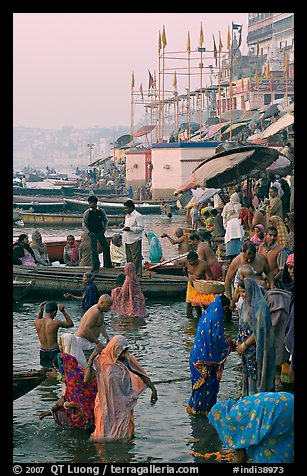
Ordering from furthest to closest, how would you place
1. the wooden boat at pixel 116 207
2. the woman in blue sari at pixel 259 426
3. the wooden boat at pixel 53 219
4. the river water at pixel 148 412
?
the wooden boat at pixel 116 207 < the wooden boat at pixel 53 219 < the river water at pixel 148 412 < the woman in blue sari at pixel 259 426

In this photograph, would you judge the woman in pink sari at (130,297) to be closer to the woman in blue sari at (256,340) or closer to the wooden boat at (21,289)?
the wooden boat at (21,289)

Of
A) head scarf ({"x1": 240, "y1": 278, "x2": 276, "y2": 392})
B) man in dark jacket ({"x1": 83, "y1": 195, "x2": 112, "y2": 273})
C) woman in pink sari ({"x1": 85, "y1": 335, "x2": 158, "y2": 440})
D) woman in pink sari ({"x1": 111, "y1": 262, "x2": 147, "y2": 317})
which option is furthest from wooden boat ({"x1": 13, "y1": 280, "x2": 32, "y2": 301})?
head scarf ({"x1": 240, "y1": 278, "x2": 276, "y2": 392})

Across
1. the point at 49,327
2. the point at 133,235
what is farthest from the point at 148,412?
the point at 133,235

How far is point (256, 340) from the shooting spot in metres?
8.27

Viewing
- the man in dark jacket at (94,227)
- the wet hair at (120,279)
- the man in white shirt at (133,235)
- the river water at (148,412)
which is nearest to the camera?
the river water at (148,412)

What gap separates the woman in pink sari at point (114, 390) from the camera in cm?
812

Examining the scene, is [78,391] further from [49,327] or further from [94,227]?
[94,227]

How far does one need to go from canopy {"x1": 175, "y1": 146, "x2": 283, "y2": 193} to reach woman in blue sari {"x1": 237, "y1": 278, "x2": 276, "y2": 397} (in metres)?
10.1

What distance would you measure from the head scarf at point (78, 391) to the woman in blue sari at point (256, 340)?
1.34 metres

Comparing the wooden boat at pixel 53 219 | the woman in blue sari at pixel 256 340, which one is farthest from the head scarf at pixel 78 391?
the wooden boat at pixel 53 219

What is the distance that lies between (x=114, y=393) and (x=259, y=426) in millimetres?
2120
